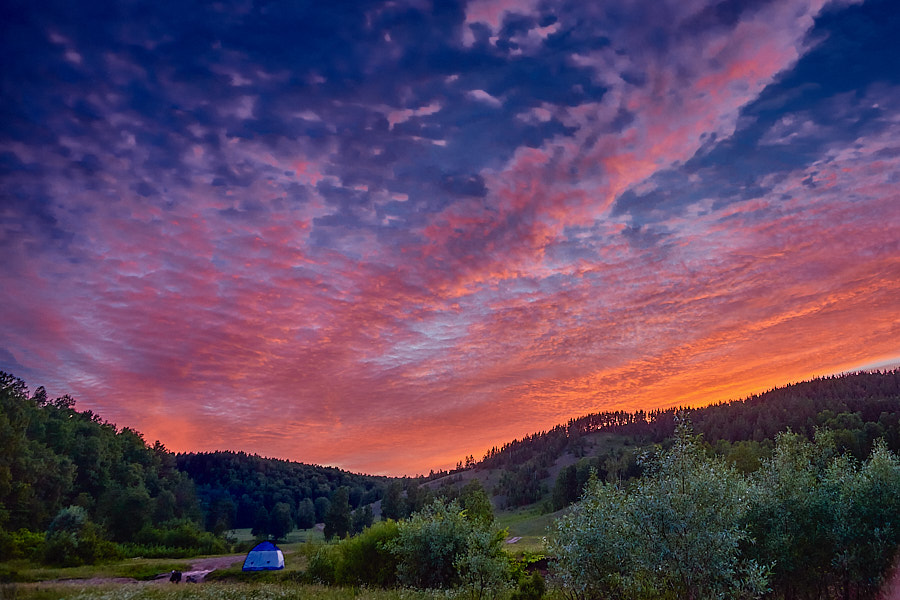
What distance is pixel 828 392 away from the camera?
18388cm

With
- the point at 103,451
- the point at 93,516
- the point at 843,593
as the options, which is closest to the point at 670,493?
the point at 843,593

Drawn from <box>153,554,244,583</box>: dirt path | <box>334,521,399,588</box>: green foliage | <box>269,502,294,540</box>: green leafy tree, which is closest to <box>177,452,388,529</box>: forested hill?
<box>269,502,294,540</box>: green leafy tree

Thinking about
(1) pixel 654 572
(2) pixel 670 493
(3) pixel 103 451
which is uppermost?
(3) pixel 103 451

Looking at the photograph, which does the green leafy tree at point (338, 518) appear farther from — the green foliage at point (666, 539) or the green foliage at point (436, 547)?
the green foliage at point (666, 539)

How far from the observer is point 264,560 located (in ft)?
176

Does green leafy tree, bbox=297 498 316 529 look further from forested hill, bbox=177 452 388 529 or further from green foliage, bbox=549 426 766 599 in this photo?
green foliage, bbox=549 426 766 599

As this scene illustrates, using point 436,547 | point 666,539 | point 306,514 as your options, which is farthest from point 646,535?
point 306,514

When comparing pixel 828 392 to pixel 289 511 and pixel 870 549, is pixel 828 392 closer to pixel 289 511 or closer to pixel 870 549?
pixel 289 511

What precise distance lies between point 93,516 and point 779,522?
119 m

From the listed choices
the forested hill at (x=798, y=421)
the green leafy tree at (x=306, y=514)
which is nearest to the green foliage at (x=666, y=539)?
the forested hill at (x=798, y=421)

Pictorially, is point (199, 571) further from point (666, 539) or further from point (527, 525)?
point (527, 525)

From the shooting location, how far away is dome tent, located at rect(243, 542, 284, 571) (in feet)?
173

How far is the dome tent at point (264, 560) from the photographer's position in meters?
52.9

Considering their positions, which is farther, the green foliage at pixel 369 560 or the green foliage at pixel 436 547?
the green foliage at pixel 369 560
